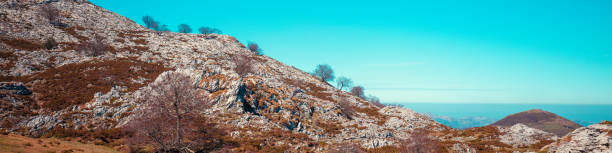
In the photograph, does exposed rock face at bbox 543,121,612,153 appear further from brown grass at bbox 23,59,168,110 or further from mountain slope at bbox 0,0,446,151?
brown grass at bbox 23,59,168,110

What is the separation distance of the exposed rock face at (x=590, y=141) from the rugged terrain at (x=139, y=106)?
24.9ft

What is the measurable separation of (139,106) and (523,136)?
55810mm

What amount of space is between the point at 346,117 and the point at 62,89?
50.6m

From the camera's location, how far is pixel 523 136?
3188 cm

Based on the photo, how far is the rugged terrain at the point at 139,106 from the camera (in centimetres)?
2742

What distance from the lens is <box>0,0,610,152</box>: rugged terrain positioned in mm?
27422

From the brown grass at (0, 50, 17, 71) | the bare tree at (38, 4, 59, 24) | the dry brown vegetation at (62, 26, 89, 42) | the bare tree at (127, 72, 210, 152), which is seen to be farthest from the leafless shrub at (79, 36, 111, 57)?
the bare tree at (127, 72, 210, 152)

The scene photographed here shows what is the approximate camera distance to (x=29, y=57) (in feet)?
152

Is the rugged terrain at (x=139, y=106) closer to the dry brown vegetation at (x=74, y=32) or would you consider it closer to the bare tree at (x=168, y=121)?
the dry brown vegetation at (x=74, y=32)

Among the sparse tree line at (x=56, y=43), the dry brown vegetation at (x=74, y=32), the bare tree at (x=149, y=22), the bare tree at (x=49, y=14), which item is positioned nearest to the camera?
the sparse tree line at (x=56, y=43)

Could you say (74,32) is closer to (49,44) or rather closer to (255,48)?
(49,44)

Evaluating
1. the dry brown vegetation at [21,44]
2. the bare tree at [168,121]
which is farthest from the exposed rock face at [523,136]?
the dry brown vegetation at [21,44]

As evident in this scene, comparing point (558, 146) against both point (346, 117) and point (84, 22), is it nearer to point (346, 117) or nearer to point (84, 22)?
point (346, 117)

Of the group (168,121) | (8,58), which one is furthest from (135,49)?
(168,121)
